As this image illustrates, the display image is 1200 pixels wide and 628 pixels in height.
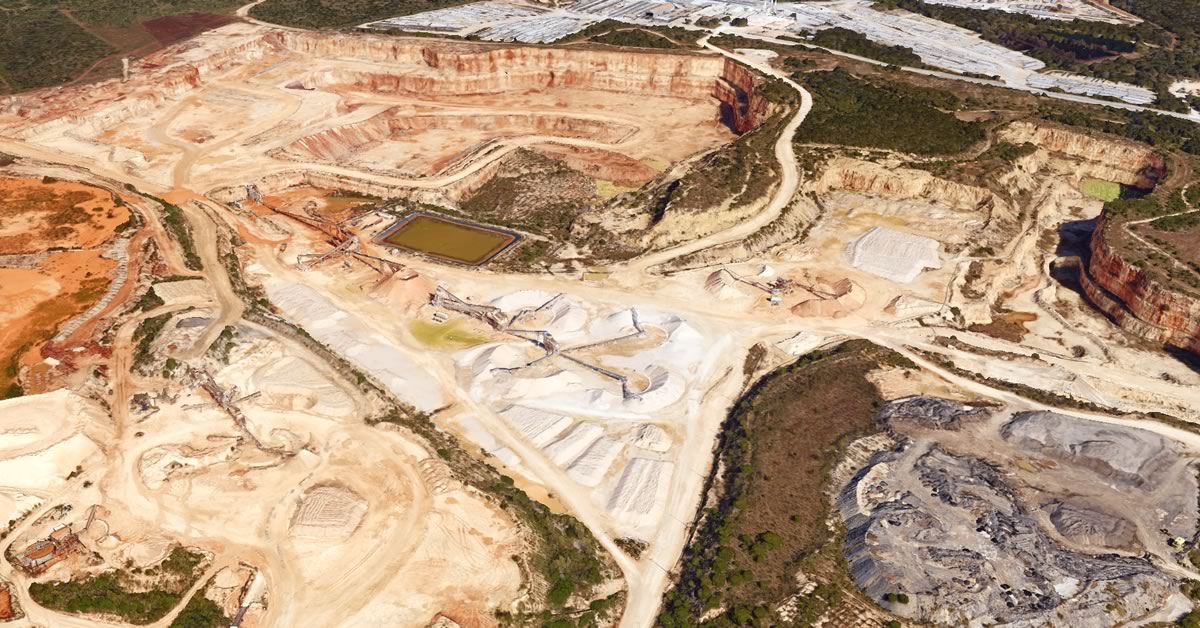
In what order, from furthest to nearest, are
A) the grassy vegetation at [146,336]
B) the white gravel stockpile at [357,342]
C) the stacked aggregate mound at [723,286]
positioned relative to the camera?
the stacked aggregate mound at [723,286]
the white gravel stockpile at [357,342]
the grassy vegetation at [146,336]

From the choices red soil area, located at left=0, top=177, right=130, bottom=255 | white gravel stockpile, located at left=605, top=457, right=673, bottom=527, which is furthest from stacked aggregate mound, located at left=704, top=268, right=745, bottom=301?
red soil area, located at left=0, top=177, right=130, bottom=255

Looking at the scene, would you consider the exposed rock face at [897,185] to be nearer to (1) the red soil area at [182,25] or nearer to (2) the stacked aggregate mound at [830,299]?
(2) the stacked aggregate mound at [830,299]

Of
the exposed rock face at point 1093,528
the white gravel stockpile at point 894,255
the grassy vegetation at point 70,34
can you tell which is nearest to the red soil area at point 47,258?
the grassy vegetation at point 70,34

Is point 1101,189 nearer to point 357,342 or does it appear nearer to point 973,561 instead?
point 973,561

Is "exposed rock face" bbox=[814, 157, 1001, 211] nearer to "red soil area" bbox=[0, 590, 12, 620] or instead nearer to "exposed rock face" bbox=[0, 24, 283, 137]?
"red soil area" bbox=[0, 590, 12, 620]

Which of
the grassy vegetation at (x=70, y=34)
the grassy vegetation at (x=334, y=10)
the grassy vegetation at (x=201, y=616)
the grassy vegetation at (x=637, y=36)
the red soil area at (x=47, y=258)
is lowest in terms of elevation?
the grassy vegetation at (x=201, y=616)

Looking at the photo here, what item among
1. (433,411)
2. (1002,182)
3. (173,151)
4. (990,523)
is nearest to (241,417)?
(433,411)

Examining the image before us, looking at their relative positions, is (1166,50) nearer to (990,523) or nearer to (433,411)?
(990,523)
